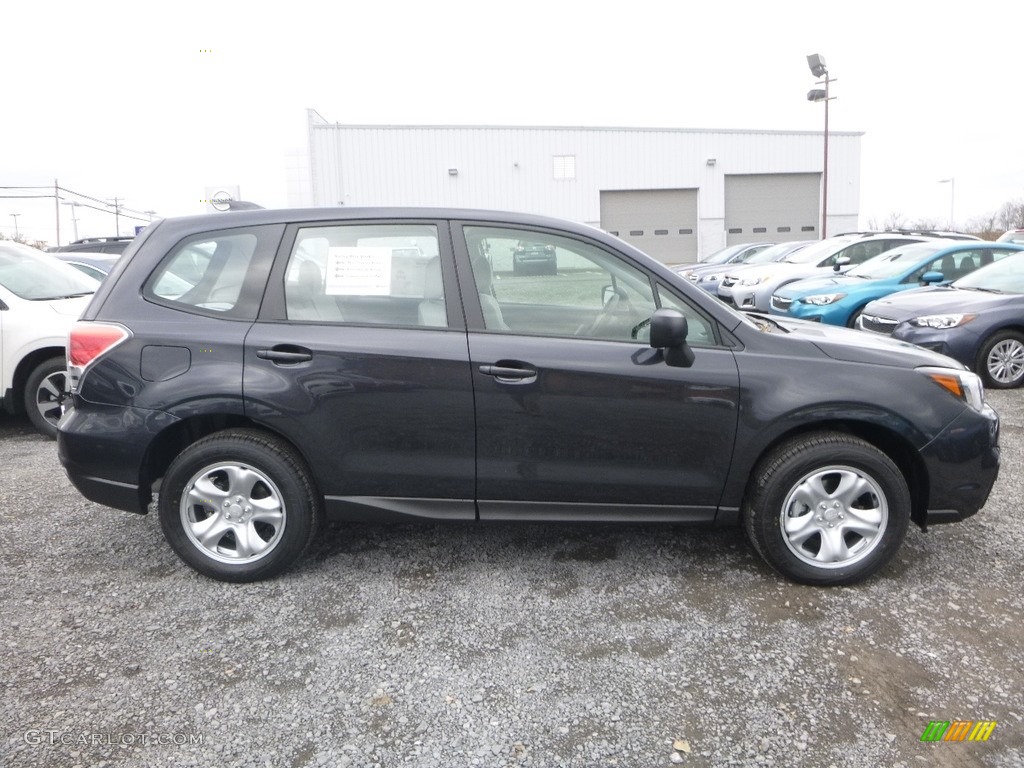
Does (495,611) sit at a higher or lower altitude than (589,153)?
lower

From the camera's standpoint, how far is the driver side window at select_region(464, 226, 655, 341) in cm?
339

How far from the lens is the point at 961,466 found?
3.40 meters

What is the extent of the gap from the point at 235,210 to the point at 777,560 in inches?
117

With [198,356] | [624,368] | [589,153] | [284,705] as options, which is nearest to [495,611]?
[284,705]

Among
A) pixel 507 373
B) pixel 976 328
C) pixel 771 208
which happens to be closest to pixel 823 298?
pixel 976 328

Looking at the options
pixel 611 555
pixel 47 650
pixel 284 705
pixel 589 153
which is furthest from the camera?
pixel 589 153

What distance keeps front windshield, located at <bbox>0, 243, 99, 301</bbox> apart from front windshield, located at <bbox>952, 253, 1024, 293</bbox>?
863 cm

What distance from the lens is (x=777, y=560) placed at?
11.1 ft

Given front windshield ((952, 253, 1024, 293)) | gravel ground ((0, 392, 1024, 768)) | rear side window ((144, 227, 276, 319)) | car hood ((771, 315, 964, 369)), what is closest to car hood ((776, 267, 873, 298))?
front windshield ((952, 253, 1024, 293))

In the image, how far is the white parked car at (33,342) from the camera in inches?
234

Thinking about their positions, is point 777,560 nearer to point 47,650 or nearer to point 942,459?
point 942,459

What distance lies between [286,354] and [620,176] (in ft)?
111

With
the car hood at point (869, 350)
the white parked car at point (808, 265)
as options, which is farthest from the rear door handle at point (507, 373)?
the white parked car at point (808, 265)

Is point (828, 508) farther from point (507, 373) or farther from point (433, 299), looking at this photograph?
point (433, 299)
